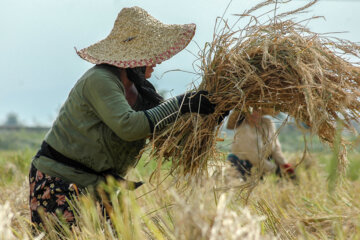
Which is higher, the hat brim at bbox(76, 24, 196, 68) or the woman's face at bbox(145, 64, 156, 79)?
the hat brim at bbox(76, 24, 196, 68)

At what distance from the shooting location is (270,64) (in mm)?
2016

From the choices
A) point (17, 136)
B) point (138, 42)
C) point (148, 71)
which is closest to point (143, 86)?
point (148, 71)

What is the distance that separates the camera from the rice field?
1161 millimetres

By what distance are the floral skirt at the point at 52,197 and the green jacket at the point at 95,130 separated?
4 centimetres

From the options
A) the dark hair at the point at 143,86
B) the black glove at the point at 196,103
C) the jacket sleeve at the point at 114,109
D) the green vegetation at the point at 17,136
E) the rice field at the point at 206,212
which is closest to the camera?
the rice field at the point at 206,212

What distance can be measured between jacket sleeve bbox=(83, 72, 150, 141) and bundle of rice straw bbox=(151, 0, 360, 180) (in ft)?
0.39

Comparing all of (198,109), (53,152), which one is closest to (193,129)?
(198,109)

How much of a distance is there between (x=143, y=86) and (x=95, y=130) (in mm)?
330

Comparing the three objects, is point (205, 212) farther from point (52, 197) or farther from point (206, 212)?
point (52, 197)

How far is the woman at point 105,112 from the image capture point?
2020mm

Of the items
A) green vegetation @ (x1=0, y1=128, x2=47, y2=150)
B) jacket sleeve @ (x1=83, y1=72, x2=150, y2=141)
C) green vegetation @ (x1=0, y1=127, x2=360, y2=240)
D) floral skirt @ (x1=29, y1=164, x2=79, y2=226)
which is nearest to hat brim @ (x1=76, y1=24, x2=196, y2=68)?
jacket sleeve @ (x1=83, y1=72, x2=150, y2=141)

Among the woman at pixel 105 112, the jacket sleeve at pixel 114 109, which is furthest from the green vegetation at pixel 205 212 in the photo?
the jacket sleeve at pixel 114 109

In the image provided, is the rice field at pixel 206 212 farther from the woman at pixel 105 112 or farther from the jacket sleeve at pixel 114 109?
the jacket sleeve at pixel 114 109

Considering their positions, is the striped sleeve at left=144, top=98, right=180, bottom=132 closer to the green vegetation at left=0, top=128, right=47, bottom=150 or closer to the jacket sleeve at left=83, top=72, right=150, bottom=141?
the jacket sleeve at left=83, top=72, right=150, bottom=141
